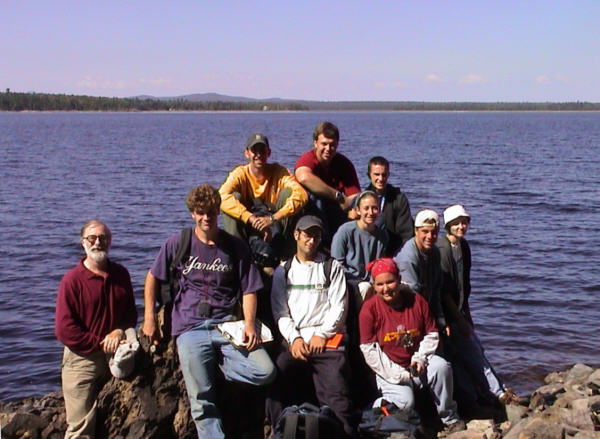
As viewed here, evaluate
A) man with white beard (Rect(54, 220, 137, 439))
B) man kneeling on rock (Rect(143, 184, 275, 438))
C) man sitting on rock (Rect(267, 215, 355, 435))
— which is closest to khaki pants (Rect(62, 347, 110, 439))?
man with white beard (Rect(54, 220, 137, 439))

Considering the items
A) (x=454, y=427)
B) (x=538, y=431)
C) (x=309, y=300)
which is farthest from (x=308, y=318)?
(x=538, y=431)

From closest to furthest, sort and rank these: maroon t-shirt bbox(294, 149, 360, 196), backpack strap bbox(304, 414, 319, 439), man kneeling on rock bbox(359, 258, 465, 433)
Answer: backpack strap bbox(304, 414, 319, 439) → man kneeling on rock bbox(359, 258, 465, 433) → maroon t-shirt bbox(294, 149, 360, 196)

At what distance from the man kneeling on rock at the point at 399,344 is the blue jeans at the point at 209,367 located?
112 cm

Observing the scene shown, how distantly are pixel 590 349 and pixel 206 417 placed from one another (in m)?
8.31

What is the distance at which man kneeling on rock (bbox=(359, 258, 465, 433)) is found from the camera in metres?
7.38

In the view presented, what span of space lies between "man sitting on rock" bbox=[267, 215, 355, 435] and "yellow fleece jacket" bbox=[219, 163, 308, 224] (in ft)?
2.79

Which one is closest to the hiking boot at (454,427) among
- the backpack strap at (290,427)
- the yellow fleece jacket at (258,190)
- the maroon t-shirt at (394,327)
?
the maroon t-shirt at (394,327)

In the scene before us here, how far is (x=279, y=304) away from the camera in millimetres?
7414

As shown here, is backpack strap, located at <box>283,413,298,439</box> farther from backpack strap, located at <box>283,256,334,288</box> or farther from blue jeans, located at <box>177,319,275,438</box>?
backpack strap, located at <box>283,256,334,288</box>

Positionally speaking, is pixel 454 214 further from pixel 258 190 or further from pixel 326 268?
pixel 258 190

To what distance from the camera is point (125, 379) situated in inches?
289

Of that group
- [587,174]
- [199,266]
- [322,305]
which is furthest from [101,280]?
[587,174]

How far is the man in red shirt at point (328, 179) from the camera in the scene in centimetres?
870

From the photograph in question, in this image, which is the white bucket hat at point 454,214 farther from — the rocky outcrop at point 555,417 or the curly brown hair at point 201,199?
the curly brown hair at point 201,199
